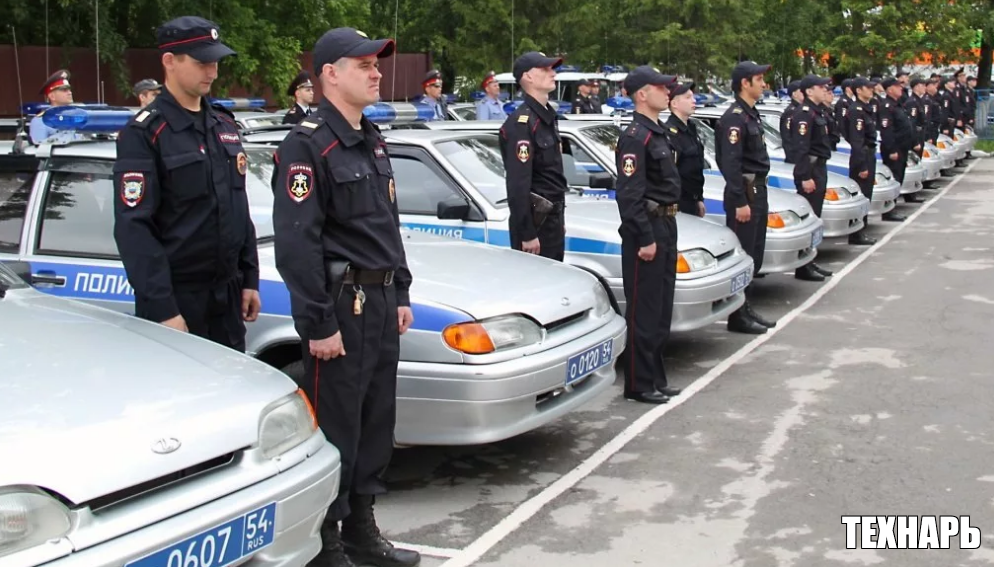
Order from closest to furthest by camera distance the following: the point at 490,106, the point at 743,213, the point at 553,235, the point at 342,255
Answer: the point at 342,255
the point at 553,235
the point at 743,213
the point at 490,106

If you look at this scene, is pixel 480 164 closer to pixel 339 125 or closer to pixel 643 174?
pixel 643 174

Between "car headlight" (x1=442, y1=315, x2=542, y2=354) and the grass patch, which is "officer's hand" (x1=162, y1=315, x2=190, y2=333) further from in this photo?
the grass patch

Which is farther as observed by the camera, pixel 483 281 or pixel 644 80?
pixel 644 80

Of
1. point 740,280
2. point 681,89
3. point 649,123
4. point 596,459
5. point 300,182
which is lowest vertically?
point 596,459

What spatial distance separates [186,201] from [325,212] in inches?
26.1

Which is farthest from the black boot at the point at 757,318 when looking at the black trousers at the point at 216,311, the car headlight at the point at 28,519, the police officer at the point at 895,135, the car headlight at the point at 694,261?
the police officer at the point at 895,135

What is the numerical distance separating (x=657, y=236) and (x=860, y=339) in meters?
2.43

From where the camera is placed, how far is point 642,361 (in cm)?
675

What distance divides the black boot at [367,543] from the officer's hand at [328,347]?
1.96 feet

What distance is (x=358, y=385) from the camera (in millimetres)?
4156

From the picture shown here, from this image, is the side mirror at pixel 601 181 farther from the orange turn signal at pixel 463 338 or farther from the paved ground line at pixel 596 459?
the orange turn signal at pixel 463 338

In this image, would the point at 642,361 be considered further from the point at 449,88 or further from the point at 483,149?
the point at 449,88

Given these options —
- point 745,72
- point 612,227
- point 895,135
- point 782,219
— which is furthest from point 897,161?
point 612,227

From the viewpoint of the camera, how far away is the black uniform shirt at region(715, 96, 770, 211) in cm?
858
